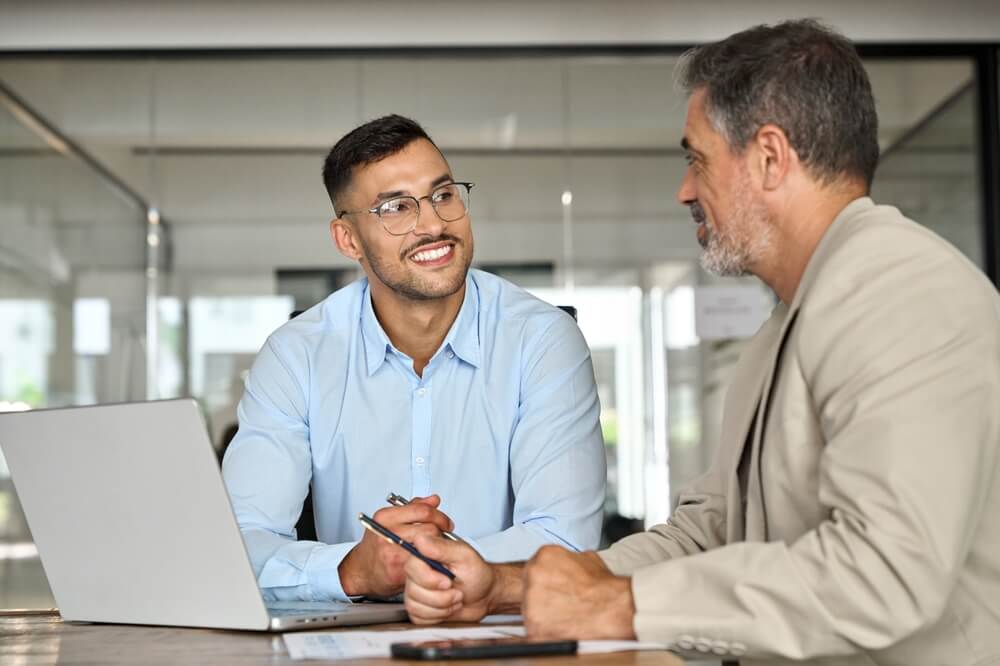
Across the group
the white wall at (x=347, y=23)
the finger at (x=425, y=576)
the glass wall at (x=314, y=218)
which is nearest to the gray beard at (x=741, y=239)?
the finger at (x=425, y=576)

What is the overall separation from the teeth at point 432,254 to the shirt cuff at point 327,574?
73 cm

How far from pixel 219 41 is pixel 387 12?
678 millimetres

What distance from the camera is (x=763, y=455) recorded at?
1.57 metres

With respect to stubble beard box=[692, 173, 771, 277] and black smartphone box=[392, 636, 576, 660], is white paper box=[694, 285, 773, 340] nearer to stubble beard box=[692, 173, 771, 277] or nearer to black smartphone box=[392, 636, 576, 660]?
stubble beard box=[692, 173, 771, 277]

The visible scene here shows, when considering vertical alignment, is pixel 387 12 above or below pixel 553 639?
above

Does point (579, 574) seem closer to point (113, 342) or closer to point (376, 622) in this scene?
point (376, 622)

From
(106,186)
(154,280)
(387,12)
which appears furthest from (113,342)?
(387,12)

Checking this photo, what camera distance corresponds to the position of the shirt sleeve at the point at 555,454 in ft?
6.77

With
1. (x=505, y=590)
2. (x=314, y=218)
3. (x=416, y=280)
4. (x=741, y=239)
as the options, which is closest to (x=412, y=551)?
(x=505, y=590)

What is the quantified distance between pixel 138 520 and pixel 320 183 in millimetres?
3420

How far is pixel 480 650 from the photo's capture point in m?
1.28

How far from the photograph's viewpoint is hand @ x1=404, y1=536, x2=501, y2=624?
155 cm

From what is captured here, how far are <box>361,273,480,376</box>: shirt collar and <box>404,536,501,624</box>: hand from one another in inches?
29.6

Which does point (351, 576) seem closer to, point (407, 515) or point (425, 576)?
point (407, 515)
